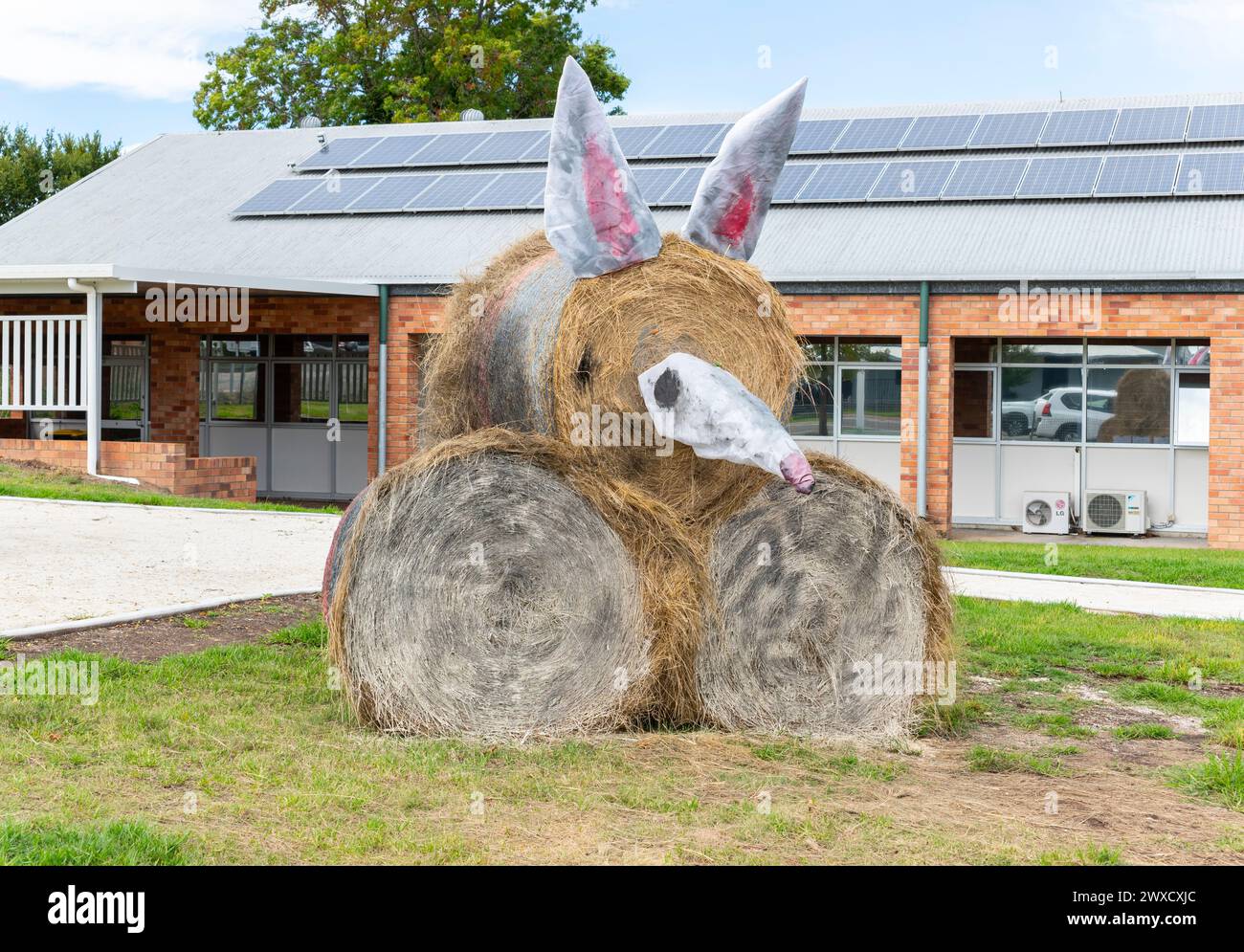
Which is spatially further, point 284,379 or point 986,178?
point 284,379

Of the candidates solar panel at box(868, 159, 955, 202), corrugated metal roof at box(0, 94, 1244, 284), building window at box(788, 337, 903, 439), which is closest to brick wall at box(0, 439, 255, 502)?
corrugated metal roof at box(0, 94, 1244, 284)

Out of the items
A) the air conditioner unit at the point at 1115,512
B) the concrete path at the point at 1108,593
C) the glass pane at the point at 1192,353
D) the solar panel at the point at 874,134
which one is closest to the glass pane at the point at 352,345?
the solar panel at the point at 874,134

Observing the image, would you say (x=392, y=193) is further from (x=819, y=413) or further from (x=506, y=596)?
(x=506, y=596)

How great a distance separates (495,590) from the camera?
629 cm

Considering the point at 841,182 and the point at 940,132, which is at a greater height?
the point at 940,132

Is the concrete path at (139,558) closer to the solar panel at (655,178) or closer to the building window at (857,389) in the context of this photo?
the building window at (857,389)

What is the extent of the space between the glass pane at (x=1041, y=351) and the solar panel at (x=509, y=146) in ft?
24.6

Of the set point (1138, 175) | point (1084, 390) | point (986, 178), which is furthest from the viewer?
point (986, 178)

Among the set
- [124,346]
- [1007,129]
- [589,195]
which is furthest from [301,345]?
[589,195]

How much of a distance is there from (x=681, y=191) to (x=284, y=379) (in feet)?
20.8

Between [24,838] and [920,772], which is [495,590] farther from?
[24,838]

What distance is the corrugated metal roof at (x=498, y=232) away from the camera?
54.5ft

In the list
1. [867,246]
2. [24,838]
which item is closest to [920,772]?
[24,838]

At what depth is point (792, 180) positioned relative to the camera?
65.5 feet
